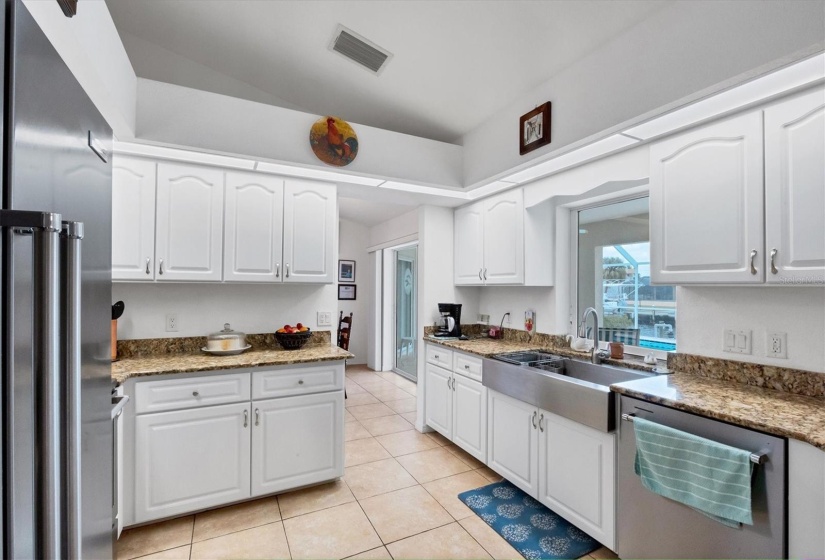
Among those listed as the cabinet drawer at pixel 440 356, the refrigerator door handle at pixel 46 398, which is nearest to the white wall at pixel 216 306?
the cabinet drawer at pixel 440 356

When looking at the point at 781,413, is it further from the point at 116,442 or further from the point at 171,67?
the point at 171,67

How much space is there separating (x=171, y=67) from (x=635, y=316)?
3764 mm

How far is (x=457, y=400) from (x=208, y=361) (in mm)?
1889

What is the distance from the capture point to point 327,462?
8.75 ft

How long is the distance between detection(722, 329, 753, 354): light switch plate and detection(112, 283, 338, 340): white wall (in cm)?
261

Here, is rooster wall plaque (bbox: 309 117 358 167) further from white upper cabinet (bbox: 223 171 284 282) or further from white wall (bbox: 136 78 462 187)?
white upper cabinet (bbox: 223 171 284 282)

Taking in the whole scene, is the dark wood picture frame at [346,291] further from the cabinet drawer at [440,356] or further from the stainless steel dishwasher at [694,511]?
the stainless steel dishwasher at [694,511]

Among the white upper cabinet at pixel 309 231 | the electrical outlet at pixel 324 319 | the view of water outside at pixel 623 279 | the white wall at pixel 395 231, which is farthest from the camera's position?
the white wall at pixel 395 231

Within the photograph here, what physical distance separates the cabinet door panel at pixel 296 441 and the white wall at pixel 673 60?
2.19 meters

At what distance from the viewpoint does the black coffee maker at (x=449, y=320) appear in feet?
12.0

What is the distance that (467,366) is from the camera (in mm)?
3123

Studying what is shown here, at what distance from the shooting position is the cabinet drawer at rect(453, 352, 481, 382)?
3002 mm

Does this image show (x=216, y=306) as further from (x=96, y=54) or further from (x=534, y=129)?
(x=534, y=129)

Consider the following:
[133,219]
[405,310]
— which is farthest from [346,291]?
[133,219]
